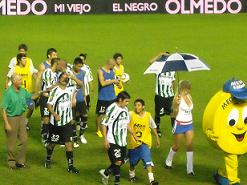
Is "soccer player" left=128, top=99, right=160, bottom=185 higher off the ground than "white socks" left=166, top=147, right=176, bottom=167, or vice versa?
"soccer player" left=128, top=99, right=160, bottom=185

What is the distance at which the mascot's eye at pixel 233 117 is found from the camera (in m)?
16.0

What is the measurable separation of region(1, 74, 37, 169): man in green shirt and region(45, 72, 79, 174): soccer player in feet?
2.13

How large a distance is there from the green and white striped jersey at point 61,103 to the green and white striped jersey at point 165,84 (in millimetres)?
4035

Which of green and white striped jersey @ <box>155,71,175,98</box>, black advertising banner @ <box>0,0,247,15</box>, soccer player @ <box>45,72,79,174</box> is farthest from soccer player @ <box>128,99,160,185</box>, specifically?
black advertising banner @ <box>0,0,247,15</box>

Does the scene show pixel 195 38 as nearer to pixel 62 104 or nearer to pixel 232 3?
pixel 232 3

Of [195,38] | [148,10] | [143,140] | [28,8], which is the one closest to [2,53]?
[195,38]

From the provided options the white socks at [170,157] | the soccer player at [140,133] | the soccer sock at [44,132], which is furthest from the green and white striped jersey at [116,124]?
the soccer sock at [44,132]

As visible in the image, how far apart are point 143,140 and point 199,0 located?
35.3 m

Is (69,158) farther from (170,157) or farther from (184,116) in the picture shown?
(184,116)

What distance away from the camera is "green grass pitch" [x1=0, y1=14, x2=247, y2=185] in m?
17.5

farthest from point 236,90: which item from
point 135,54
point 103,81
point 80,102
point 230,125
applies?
point 135,54

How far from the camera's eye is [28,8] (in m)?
50.0

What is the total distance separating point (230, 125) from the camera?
52.7 ft

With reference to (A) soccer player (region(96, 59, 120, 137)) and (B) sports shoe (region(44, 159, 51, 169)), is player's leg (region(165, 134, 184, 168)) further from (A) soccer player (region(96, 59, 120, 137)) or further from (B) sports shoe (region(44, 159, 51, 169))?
(A) soccer player (region(96, 59, 120, 137))
